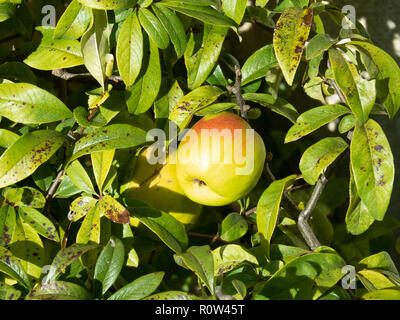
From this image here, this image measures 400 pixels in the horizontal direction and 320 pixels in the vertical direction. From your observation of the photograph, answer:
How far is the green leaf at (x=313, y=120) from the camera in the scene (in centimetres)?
83

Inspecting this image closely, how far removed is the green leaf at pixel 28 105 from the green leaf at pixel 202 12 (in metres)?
0.25

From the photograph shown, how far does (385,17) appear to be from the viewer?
3.84 feet

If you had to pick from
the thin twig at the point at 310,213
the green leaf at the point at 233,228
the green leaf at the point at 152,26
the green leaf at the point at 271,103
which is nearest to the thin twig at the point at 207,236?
the green leaf at the point at 233,228

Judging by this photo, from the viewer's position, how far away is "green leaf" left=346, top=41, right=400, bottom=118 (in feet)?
2.70

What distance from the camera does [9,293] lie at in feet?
2.42

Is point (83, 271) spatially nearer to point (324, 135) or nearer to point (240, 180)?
point (240, 180)

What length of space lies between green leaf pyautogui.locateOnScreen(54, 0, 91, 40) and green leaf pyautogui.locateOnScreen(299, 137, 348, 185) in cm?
42

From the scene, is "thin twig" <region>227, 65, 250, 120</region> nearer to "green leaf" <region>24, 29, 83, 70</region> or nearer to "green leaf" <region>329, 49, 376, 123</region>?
"green leaf" <region>329, 49, 376, 123</region>

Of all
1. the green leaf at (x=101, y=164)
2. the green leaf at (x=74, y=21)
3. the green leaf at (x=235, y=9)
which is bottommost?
the green leaf at (x=101, y=164)

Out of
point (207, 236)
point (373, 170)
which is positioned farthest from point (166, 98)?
point (373, 170)

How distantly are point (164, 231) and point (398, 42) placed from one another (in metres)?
0.71

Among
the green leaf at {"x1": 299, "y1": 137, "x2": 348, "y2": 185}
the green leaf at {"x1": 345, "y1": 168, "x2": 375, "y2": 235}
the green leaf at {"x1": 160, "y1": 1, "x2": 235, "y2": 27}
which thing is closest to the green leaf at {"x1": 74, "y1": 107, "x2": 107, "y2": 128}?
the green leaf at {"x1": 160, "y1": 1, "x2": 235, "y2": 27}

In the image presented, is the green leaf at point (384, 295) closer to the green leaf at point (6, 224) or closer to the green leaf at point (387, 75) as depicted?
A: the green leaf at point (387, 75)

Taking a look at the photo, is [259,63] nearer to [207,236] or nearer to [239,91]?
[239,91]
